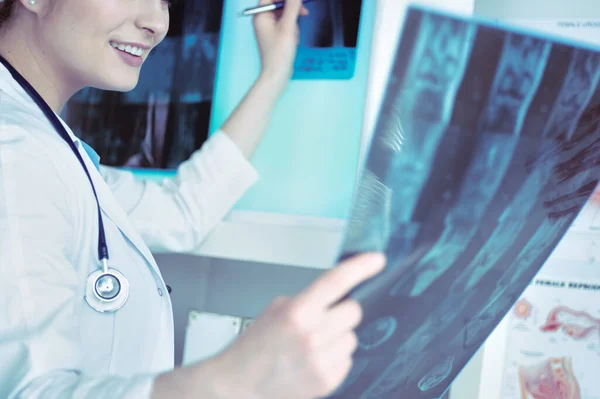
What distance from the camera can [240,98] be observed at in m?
1.18

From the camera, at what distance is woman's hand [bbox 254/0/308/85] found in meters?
1.07

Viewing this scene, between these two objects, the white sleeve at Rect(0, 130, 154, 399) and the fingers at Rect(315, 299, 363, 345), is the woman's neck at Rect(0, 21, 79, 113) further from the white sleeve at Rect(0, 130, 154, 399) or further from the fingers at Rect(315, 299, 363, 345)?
the fingers at Rect(315, 299, 363, 345)

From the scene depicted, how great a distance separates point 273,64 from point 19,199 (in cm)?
58

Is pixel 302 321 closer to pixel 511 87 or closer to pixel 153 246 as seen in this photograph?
pixel 511 87

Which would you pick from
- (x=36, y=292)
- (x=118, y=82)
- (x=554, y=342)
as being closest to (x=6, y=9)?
(x=118, y=82)

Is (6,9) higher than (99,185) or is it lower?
higher

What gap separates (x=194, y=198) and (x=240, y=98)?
0.72 feet

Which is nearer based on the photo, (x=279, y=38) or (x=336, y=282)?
(x=336, y=282)

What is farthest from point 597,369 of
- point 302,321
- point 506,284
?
point 302,321

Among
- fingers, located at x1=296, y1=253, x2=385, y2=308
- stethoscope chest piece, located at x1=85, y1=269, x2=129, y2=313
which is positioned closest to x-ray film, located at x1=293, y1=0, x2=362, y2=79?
stethoscope chest piece, located at x1=85, y1=269, x2=129, y2=313

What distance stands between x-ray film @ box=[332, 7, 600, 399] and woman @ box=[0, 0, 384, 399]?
8 cm

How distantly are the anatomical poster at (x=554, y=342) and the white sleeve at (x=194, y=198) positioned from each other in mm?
509

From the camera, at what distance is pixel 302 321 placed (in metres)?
0.38

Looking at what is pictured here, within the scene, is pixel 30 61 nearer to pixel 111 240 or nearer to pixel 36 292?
pixel 111 240
